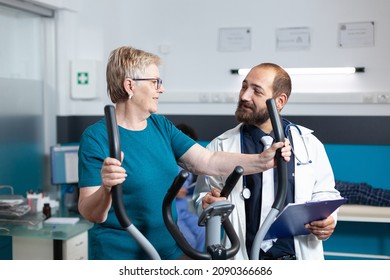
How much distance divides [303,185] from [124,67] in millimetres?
710

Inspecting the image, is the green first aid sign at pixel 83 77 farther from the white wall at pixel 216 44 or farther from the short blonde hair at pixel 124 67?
the short blonde hair at pixel 124 67

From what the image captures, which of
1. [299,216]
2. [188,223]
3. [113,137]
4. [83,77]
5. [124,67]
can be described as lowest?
[188,223]

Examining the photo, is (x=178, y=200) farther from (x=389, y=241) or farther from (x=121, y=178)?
(x=121, y=178)

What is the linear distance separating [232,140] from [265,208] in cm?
26

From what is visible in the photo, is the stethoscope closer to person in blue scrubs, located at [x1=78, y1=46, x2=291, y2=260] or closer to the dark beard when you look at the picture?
the dark beard

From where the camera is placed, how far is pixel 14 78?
3578mm

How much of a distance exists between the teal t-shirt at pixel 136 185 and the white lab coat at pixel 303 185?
0.79 ft

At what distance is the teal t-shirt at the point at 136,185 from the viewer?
144cm

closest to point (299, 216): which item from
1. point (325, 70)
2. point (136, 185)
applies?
point (136, 185)

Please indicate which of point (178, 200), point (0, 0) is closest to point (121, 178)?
point (178, 200)

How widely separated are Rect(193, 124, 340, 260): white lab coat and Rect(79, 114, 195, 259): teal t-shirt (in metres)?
0.24

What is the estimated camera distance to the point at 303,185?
1770 mm

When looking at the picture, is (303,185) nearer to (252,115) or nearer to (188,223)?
(252,115)

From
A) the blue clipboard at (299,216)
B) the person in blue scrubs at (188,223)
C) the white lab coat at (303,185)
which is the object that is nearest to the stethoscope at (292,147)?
the white lab coat at (303,185)
